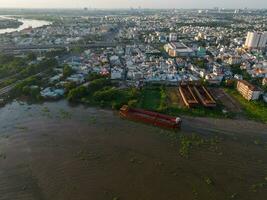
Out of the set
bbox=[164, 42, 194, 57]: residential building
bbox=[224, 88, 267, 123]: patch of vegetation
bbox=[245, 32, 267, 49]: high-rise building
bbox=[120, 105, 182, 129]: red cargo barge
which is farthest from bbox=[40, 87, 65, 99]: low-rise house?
bbox=[245, 32, 267, 49]: high-rise building

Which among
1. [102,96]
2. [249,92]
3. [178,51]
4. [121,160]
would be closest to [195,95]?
[249,92]

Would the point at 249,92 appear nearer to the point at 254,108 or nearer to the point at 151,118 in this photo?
the point at 254,108

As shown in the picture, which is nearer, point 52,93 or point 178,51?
point 52,93

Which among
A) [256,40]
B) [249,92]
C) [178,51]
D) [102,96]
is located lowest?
[178,51]

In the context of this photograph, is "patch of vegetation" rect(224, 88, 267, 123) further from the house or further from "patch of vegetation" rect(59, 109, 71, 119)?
"patch of vegetation" rect(59, 109, 71, 119)

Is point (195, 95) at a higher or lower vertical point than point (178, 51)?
higher

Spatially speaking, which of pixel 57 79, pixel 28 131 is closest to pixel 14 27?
pixel 57 79

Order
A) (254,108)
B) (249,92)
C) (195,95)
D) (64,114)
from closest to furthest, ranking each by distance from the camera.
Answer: (64,114), (254,108), (249,92), (195,95)
